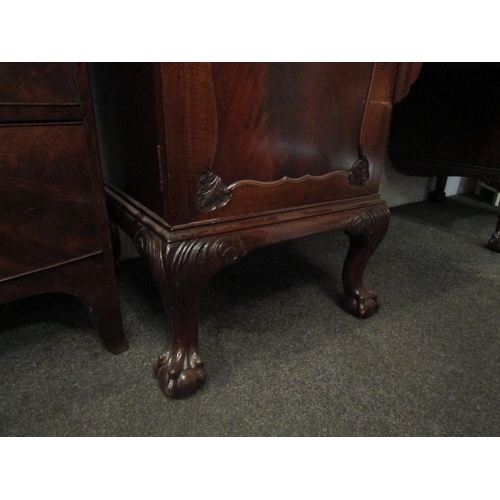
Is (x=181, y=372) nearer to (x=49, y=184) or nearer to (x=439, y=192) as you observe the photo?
(x=49, y=184)

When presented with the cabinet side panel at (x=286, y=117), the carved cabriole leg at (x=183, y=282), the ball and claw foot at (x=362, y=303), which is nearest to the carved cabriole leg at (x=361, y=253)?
the ball and claw foot at (x=362, y=303)

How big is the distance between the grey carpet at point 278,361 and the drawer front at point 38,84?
42cm

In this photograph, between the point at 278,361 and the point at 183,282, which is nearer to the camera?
the point at 183,282

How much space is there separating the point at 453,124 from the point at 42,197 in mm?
1224

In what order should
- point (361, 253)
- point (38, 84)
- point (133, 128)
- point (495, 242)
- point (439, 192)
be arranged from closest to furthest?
point (38, 84), point (133, 128), point (361, 253), point (495, 242), point (439, 192)

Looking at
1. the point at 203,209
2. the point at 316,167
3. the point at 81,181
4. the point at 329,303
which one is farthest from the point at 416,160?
the point at 81,181

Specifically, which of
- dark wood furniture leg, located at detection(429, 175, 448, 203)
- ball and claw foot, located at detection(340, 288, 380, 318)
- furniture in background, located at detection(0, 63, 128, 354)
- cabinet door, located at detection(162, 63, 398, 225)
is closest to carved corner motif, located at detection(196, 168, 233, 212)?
cabinet door, located at detection(162, 63, 398, 225)

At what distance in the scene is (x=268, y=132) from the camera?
1.60ft

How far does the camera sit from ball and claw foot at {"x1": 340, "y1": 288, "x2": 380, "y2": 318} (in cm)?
73

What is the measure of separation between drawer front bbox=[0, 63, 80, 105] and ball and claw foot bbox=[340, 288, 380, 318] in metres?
0.61

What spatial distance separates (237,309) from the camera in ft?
2.50

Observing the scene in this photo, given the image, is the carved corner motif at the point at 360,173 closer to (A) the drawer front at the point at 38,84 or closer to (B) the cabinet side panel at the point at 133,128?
(B) the cabinet side panel at the point at 133,128

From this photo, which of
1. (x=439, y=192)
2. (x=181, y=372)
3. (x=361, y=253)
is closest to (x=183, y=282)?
(x=181, y=372)

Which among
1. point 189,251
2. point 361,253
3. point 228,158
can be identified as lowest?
point 361,253
